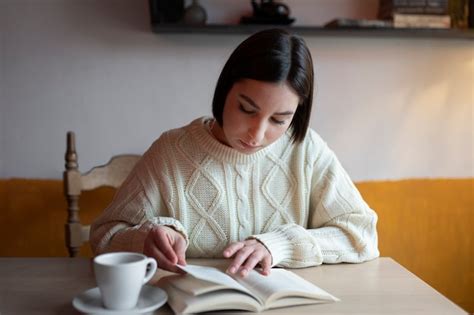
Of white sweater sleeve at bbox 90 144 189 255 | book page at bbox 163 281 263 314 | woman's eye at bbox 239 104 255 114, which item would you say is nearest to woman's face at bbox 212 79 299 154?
woman's eye at bbox 239 104 255 114

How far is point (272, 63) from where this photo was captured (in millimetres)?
1077

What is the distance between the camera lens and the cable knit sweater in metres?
1.21

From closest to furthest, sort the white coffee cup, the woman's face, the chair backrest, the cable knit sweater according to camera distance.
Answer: the white coffee cup
the woman's face
the cable knit sweater
the chair backrest

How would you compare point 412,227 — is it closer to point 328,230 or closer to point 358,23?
point 358,23

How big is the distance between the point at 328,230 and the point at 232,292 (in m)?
0.43

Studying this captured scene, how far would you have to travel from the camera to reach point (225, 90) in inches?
45.7

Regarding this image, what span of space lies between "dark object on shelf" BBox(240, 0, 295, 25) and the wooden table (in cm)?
97

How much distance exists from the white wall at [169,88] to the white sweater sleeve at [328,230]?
0.71 m

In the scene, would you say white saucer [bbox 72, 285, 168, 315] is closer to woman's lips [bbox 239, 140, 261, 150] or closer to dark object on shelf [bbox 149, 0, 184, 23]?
woman's lips [bbox 239, 140, 261, 150]

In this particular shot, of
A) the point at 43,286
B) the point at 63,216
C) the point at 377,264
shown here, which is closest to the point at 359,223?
the point at 377,264

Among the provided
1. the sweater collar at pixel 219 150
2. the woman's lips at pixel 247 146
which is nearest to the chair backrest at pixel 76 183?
the sweater collar at pixel 219 150

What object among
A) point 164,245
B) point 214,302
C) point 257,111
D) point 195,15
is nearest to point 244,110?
point 257,111

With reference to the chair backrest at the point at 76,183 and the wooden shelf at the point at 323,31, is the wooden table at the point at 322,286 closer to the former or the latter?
the chair backrest at the point at 76,183

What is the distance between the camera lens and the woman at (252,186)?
108 centimetres
